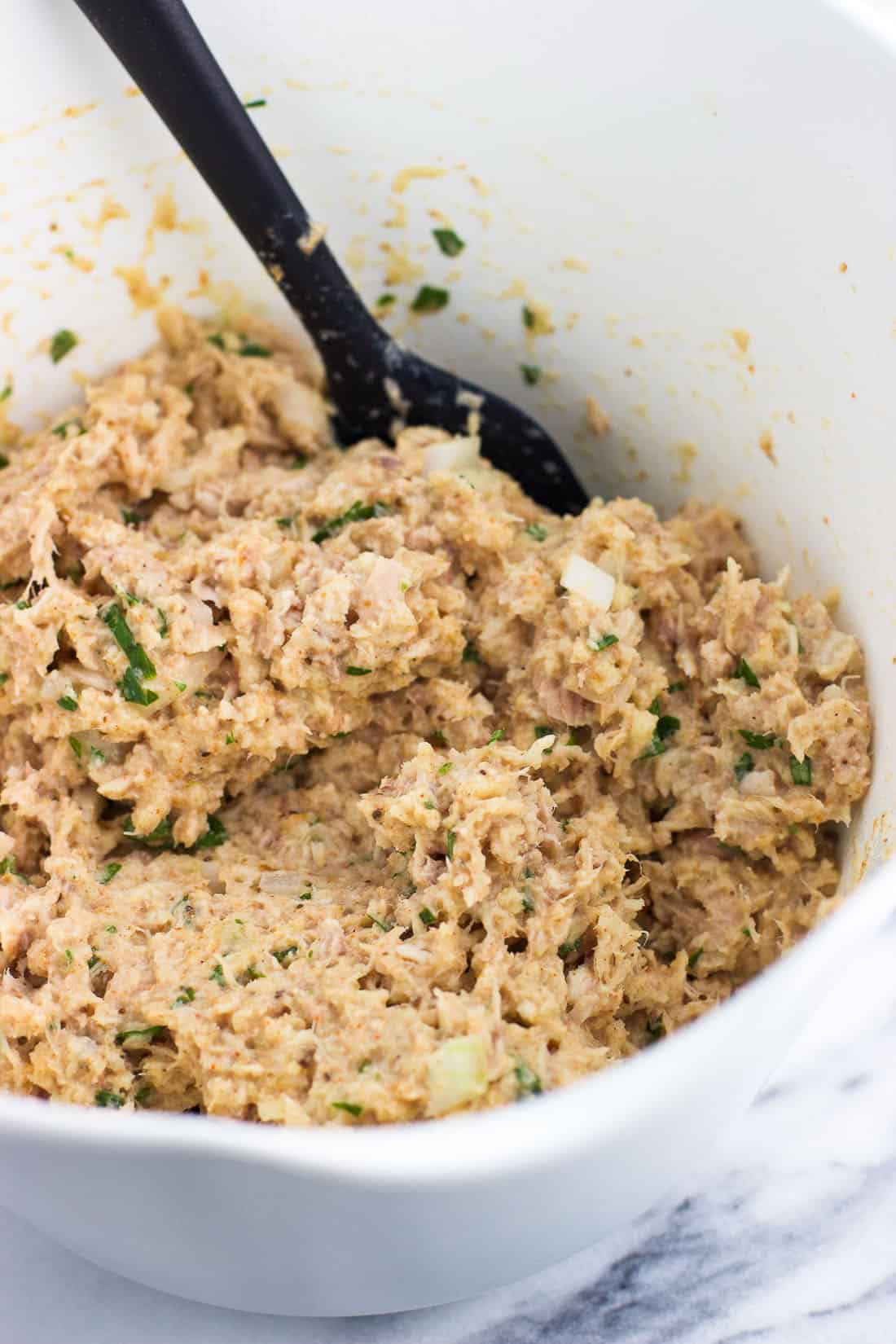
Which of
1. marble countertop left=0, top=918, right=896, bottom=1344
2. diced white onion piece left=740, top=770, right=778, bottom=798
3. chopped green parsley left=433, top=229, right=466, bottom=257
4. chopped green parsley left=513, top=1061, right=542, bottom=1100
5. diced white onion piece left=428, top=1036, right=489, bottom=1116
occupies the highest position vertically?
chopped green parsley left=433, top=229, right=466, bottom=257

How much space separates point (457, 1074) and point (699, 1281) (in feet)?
2.58

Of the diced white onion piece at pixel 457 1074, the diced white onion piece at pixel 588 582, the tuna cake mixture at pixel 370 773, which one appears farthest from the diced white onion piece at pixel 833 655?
the diced white onion piece at pixel 457 1074

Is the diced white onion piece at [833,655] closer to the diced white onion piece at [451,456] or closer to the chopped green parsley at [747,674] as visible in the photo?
the chopped green parsley at [747,674]

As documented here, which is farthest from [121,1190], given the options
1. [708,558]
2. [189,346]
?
[189,346]

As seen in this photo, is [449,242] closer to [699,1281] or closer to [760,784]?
[760,784]

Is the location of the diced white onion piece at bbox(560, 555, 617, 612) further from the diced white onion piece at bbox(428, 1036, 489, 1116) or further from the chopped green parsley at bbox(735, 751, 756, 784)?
the diced white onion piece at bbox(428, 1036, 489, 1116)

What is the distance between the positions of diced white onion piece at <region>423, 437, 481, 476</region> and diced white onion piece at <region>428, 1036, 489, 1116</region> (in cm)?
103

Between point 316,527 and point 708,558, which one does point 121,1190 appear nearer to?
point 316,527

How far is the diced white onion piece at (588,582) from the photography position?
6.51 feet

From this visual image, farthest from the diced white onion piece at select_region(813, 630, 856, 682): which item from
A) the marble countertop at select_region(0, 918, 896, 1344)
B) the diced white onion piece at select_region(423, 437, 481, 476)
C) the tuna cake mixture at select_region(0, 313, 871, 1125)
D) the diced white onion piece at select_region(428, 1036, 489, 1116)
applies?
the diced white onion piece at select_region(428, 1036, 489, 1116)

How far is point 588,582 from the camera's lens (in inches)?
78.7

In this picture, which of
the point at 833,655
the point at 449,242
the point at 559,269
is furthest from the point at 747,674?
the point at 449,242

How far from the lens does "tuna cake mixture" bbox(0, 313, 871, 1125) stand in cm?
168

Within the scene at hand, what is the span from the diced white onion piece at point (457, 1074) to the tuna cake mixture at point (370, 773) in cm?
3
